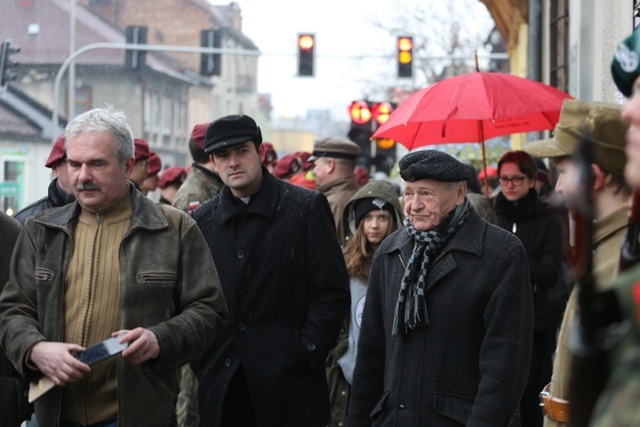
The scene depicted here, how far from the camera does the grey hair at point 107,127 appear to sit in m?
5.34

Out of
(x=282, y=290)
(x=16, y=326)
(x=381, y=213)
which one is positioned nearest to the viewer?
(x=16, y=326)

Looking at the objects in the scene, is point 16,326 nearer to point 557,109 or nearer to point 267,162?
point 557,109

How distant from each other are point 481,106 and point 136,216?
4076mm

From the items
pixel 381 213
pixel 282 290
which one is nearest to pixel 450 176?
pixel 282 290

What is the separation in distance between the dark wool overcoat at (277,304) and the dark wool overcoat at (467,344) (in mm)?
1033

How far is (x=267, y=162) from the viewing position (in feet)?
43.0

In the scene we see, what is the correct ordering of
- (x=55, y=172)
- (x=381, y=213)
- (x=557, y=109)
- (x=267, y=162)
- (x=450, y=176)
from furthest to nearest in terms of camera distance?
(x=267, y=162) → (x=557, y=109) → (x=381, y=213) → (x=55, y=172) → (x=450, y=176)

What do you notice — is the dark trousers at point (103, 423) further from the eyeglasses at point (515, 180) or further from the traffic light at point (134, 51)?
the traffic light at point (134, 51)

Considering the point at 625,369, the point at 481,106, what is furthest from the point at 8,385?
the point at 481,106

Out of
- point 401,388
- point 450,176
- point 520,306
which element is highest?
point 450,176

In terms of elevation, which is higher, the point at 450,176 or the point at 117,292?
the point at 450,176

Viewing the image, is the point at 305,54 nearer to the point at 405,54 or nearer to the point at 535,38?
the point at 405,54

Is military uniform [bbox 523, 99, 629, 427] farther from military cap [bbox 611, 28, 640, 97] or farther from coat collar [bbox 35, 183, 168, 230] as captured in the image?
coat collar [bbox 35, 183, 168, 230]

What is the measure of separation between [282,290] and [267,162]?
6.61 meters
